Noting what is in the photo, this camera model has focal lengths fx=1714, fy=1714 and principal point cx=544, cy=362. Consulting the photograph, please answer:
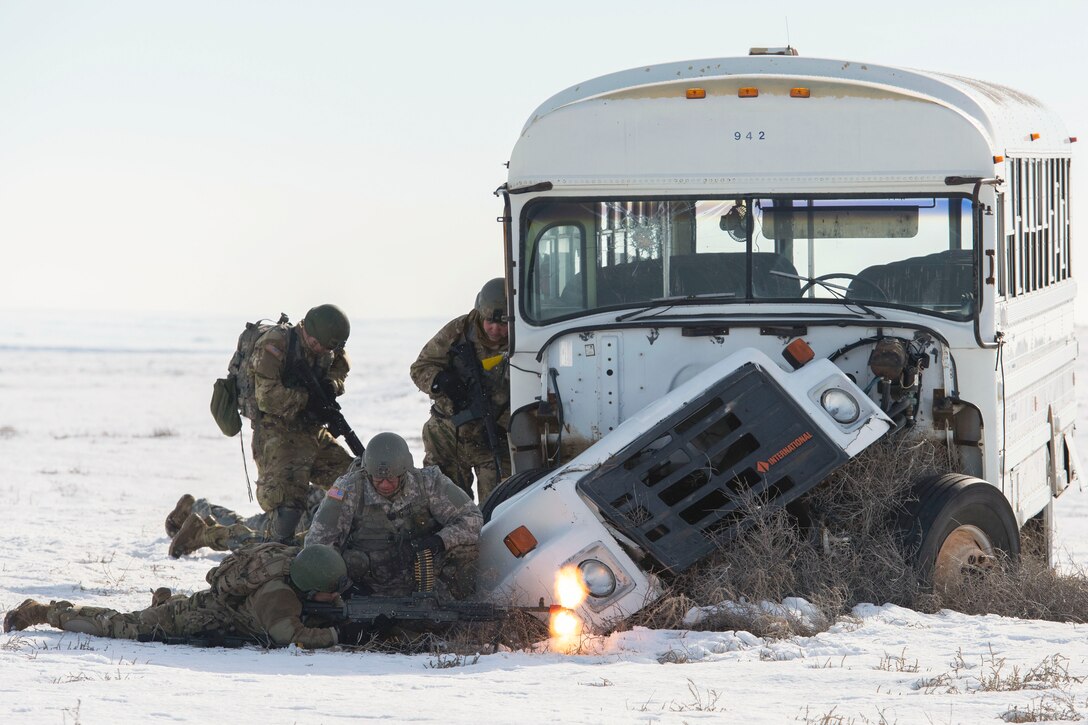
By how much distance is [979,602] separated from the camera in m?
8.45

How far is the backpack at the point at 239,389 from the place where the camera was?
11.3 metres

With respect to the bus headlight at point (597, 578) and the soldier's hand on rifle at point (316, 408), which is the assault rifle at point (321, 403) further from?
the bus headlight at point (597, 578)

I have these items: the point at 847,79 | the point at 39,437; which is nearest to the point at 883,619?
the point at 847,79

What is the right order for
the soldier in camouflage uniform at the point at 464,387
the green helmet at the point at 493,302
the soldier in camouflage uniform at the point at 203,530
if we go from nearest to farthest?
the green helmet at the point at 493,302, the soldier in camouflage uniform at the point at 464,387, the soldier in camouflage uniform at the point at 203,530

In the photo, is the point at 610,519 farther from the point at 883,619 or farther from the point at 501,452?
the point at 501,452

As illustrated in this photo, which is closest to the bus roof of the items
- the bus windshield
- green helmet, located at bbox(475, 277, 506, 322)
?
the bus windshield

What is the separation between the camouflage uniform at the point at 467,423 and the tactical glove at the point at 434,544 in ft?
9.24

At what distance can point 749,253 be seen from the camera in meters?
9.36

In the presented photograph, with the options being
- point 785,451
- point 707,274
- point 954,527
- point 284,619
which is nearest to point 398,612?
point 284,619

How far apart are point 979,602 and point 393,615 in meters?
2.89

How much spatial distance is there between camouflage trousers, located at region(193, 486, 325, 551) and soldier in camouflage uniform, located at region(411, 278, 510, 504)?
0.79 meters

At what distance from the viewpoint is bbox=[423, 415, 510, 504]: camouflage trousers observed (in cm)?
1127

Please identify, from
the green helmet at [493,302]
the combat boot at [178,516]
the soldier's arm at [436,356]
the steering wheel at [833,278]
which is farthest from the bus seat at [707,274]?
the combat boot at [178,516]

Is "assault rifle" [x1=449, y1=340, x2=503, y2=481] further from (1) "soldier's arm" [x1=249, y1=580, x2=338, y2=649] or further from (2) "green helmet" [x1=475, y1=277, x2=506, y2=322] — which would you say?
(1) "soldier's arm" [x1=249, y1=580, x2=338, y2=649]
